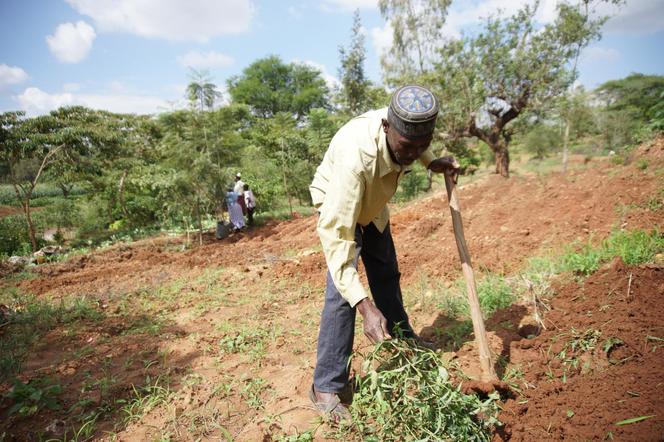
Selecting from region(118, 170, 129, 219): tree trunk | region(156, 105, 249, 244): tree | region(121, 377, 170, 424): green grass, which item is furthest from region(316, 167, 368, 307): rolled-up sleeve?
region(118, 170, 129, 219): tree trunk

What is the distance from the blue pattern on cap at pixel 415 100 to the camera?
5.35 feet

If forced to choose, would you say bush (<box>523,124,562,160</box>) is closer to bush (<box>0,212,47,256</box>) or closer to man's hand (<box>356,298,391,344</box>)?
bush (<box>0,212,47,256</box>)

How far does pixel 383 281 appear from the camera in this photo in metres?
2.45

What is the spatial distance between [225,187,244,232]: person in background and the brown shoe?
7.90 meters

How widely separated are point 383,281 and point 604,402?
1254 millimetres

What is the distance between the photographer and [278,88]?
128ft

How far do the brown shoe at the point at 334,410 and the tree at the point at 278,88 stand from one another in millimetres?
37052

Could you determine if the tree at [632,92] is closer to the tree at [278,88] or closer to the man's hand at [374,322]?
the tree at [278,88]

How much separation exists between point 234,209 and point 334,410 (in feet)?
26.6

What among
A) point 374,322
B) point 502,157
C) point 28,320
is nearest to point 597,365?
point 374,322

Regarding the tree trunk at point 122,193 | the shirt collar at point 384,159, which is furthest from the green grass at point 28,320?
the tree trunk at point 122,193

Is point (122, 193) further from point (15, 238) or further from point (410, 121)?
point (410, 121)

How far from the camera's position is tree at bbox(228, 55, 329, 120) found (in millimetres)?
37344

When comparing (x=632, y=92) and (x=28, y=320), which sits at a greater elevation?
(x=632, y=92)
